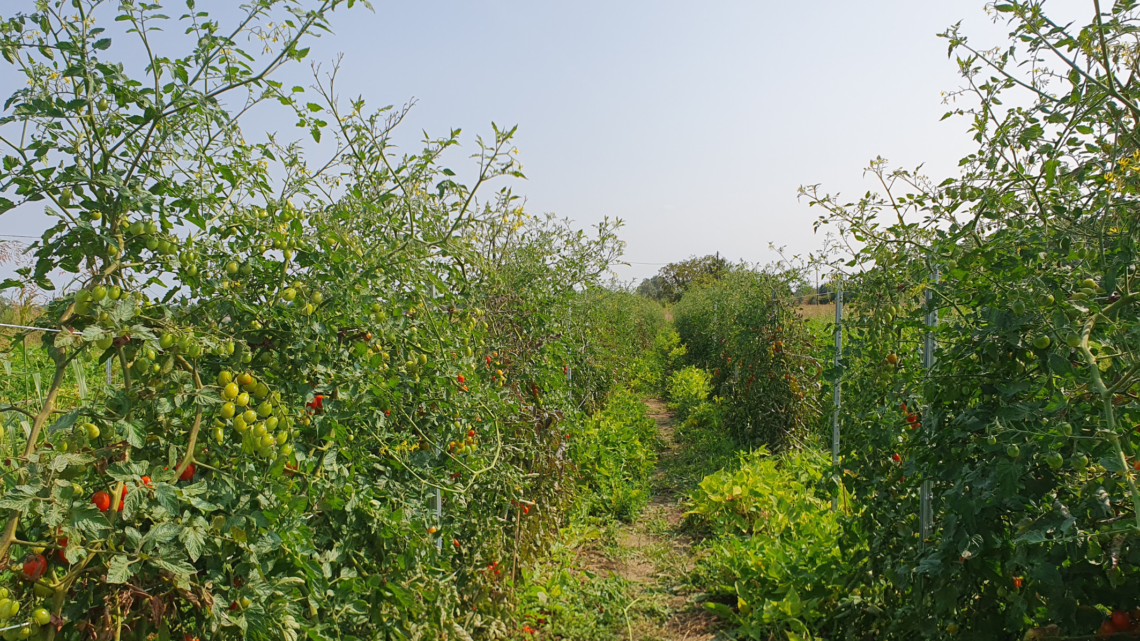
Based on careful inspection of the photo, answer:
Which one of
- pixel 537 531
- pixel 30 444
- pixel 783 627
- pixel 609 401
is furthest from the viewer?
pixel 609 401

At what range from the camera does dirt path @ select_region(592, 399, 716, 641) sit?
10.7ft

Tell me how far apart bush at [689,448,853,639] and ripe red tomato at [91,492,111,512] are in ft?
8.08

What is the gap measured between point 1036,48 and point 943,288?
775mm

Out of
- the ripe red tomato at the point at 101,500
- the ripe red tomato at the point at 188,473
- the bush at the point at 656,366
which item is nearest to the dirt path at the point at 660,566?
the ripe red tomato at the point at 188,473

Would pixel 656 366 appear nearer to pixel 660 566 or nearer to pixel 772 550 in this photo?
pixel 660 566

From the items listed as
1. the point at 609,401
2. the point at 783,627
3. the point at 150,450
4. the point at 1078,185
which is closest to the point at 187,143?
the point at 150,450

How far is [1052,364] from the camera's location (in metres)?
1.54

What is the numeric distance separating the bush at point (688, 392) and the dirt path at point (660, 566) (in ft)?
7.24

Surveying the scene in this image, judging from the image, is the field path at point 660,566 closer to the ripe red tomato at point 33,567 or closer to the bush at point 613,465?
the bush at point 613,465

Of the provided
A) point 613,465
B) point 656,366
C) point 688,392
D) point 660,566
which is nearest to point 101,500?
point 660,566

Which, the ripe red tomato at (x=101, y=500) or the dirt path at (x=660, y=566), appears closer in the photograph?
the ripe red tomato at (x=101, y=500)

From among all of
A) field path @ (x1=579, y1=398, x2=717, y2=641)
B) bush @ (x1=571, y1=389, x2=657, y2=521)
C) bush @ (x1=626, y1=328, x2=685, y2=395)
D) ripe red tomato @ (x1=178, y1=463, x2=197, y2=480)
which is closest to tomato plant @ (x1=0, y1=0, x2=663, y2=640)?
ripe red tomato @ (x1=178, y1=463, x2=197, y2=480)

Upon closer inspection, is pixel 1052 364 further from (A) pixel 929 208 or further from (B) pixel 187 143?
(B) pixel 187 143

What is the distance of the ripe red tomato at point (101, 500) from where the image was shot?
1168 mm
